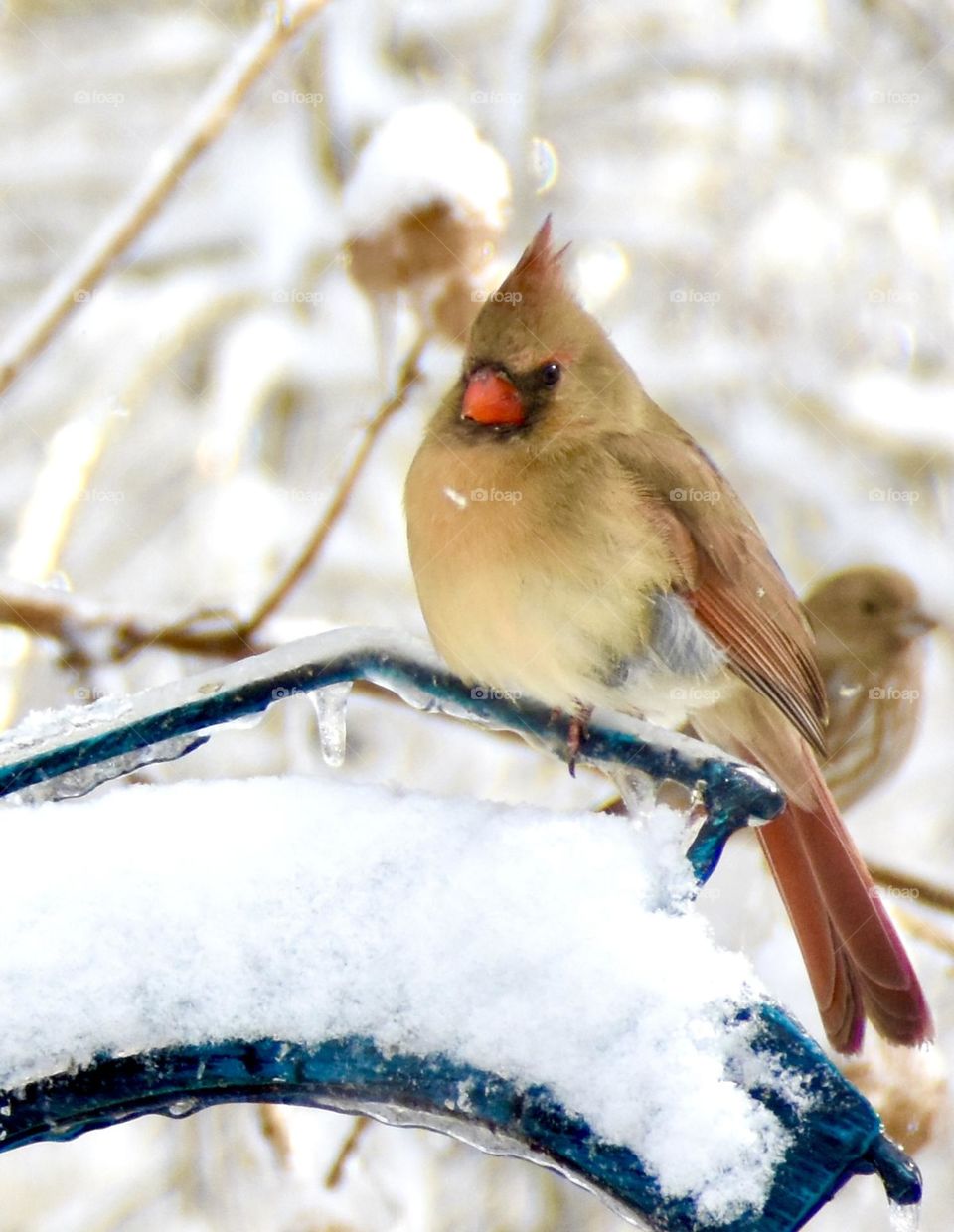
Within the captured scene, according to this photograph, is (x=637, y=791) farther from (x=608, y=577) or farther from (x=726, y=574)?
(x=726, y=574)

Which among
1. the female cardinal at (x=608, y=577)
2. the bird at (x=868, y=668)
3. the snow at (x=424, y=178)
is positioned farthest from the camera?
the bird at (x=868, y=668)

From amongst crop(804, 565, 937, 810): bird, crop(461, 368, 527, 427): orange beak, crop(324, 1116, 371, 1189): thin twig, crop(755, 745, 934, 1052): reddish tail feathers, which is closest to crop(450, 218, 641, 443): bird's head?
crop(461, 368, 527, 427): orange beak

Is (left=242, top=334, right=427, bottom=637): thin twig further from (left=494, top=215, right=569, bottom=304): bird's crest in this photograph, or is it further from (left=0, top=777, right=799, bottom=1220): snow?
(left=0, top=777, right=799, bottom=1220): snow

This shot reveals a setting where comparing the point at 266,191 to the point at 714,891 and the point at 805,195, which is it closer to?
the point at 805,195

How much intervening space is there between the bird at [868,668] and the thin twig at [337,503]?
1.91 m

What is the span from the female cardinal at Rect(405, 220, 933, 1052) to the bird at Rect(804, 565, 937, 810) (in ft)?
4.65

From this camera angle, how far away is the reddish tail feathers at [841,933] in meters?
2.14

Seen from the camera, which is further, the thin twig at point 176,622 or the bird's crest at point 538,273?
the thin twig at point 176,622

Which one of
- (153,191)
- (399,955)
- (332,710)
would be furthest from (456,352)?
(399,955)

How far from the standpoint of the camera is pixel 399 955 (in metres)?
1.01

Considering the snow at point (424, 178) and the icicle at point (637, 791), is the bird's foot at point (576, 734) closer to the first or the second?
the icicle at point (637, 791)

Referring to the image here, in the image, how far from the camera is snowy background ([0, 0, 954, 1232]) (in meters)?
4.55

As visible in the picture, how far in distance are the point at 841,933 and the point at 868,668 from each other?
2.31m

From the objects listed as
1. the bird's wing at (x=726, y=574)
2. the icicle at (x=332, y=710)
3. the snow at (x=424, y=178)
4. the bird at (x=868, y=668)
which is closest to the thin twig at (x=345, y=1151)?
the bird's wing at (x=726, y=574)
